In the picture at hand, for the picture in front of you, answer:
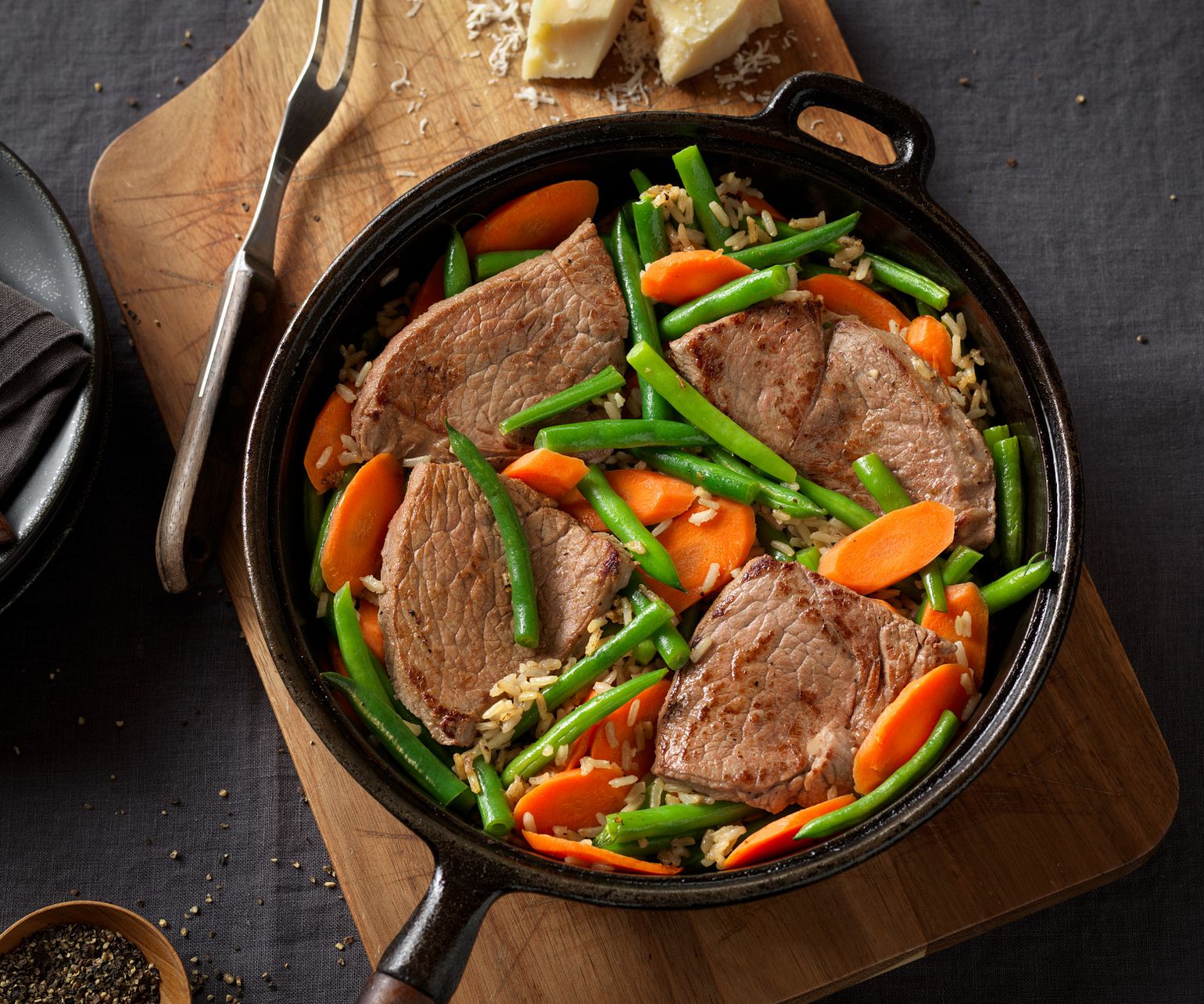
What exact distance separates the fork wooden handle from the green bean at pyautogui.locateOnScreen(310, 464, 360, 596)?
0.50 m

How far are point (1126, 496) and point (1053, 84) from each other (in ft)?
5.45

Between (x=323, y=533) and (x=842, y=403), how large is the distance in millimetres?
1572

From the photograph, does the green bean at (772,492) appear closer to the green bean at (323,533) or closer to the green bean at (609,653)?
the green bean at (609,653)

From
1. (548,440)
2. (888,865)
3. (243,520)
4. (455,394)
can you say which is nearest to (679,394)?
(548,440)

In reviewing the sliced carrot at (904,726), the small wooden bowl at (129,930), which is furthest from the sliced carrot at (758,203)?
the small wooden bowl at (129,930)

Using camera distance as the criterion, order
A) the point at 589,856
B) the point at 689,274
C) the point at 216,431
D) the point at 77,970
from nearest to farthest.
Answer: the point at 589,856 → the point at 689,274 → the point at 216,431 → the point at 77,970

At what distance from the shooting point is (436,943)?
238cm

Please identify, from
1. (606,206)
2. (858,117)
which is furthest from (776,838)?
(858,117)

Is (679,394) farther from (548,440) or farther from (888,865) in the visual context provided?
(888,865)

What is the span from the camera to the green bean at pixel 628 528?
2826 mm

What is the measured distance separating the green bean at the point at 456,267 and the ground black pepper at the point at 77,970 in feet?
8.06

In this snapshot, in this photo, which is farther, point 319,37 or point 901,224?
point 319,37

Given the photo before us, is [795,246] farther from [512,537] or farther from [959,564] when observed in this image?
[512,537]

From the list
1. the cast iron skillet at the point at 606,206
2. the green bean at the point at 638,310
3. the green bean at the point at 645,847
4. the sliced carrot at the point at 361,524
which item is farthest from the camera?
the green bean at the point at 638,310
